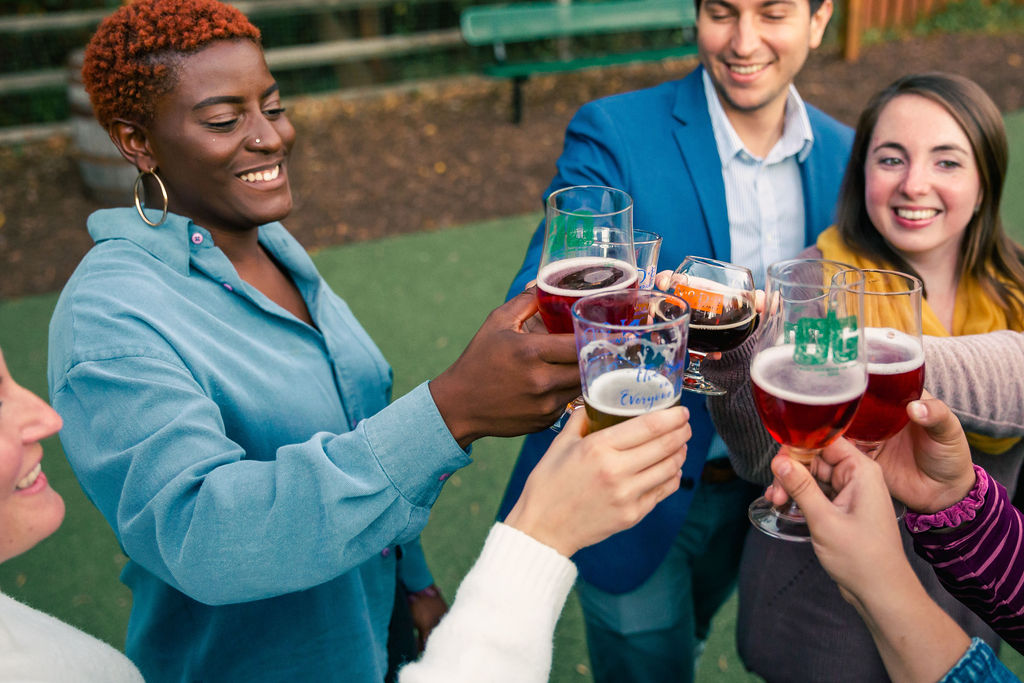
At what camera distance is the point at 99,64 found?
1881 mm

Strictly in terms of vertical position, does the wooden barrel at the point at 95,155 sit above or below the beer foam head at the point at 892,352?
below

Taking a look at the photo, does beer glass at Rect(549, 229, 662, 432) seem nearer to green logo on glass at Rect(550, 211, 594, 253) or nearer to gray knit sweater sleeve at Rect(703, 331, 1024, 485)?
green logo on glass at Rect(550, 211, 594, 253)

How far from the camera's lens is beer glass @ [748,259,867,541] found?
138 cm

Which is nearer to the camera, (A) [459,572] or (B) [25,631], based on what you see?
(B) [25,631]

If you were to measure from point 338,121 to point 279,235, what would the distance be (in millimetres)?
6957

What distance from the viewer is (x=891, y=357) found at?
1.53 metres

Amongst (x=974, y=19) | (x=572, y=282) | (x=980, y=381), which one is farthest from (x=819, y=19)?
(x=974, y=19)

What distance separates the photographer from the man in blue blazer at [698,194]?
248 centimetres

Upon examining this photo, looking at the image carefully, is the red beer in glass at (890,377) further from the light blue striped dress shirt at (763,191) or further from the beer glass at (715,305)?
the light blue striped dress shirt at (763,191)

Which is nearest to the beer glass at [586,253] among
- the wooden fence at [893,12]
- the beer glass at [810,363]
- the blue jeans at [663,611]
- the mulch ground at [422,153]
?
the beer glass at [810,363]

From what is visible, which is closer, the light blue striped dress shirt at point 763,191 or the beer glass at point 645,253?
the beer glass at point 645,253

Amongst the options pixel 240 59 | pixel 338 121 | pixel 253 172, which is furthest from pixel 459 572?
pixel 338 121

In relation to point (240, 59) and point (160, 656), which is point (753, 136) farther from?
point (160, 656)

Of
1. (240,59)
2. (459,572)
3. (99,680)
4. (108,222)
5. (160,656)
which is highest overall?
(240,59)
